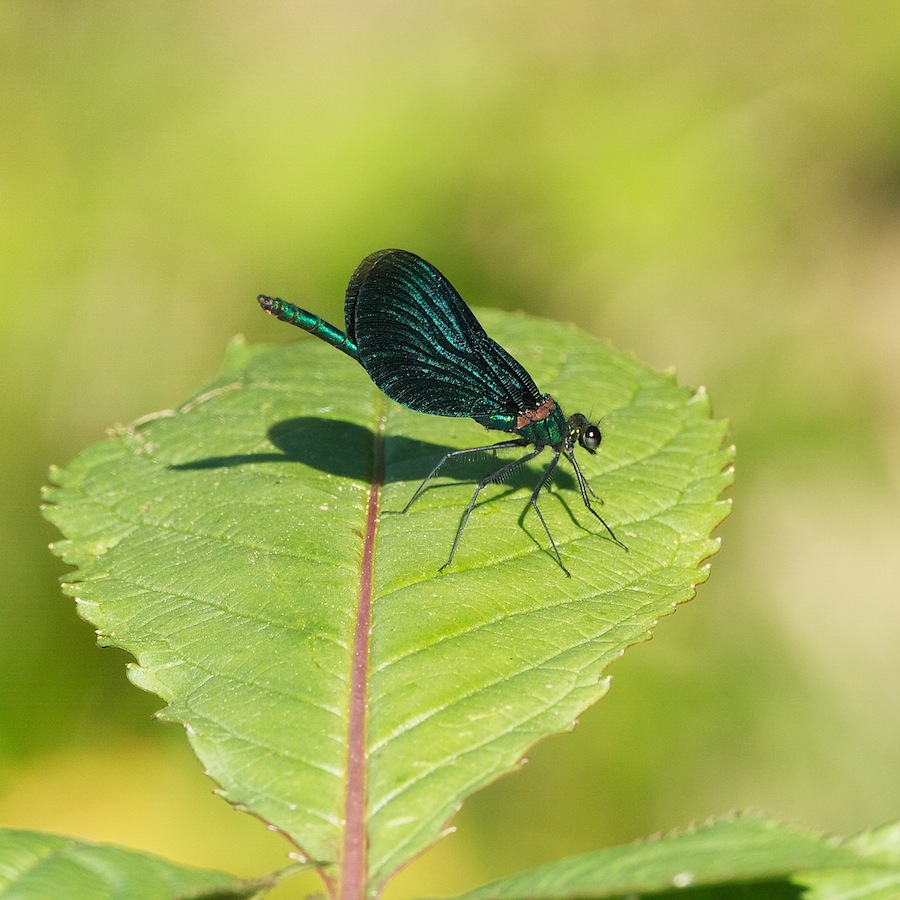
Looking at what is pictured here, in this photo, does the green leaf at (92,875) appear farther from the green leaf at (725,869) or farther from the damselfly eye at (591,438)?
the damselfly eye at (591,438)

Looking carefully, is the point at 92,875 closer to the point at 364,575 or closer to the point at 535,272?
the point at 364,575

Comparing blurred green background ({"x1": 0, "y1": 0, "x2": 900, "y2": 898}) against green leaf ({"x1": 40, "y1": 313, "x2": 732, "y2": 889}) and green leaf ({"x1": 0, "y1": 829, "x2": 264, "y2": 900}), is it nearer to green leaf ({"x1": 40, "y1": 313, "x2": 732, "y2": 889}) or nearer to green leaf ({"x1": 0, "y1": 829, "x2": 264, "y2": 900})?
green leaf ({"x1": 40, "y1": 313, "x2": 732, "y2": 889})

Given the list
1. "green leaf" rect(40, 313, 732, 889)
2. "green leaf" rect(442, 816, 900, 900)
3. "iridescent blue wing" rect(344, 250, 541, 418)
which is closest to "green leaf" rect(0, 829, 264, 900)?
"green leaf" rect(40, 313, 732, 889)

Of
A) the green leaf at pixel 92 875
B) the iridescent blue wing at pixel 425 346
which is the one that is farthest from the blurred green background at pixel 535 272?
the green leaf at pixel 92 875

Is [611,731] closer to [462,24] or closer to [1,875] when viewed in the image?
[1,875]

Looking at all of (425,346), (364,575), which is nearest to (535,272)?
(425,346)

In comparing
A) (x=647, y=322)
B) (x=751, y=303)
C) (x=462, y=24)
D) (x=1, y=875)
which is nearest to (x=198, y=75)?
(x=462, y=24)
